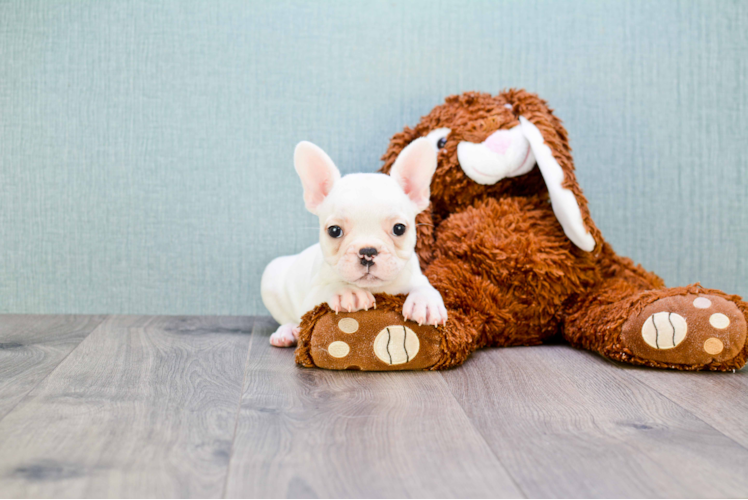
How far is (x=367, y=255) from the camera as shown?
3.36ft

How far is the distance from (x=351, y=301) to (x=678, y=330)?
595 millimetres

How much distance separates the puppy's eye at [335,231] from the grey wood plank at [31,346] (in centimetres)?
54

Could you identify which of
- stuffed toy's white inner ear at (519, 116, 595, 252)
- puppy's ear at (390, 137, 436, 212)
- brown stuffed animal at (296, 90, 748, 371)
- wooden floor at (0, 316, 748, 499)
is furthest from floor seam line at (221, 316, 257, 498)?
stuffed toy's white inner ear at (519, 116, 595, 252)

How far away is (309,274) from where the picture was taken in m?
1.31

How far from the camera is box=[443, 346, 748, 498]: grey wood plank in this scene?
0.66 meters

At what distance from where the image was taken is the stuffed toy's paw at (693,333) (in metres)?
1.10

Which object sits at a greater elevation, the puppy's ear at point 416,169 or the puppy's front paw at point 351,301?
the puppy's ear at point 416,169

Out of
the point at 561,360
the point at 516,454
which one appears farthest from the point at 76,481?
the point at 561,360

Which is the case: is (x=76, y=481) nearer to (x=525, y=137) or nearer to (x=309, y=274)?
(x=309, y=274)

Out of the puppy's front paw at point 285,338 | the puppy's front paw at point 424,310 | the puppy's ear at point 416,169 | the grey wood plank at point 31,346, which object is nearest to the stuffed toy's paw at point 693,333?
the puppy's front paw at point 424,310

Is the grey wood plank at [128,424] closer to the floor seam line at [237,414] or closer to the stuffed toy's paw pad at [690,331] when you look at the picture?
the floor seam line at [237,414]

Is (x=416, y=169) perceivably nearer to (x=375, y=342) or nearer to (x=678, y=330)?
(x=375, y=342)

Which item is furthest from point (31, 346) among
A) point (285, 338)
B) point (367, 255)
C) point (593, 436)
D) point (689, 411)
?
point (689, 411)

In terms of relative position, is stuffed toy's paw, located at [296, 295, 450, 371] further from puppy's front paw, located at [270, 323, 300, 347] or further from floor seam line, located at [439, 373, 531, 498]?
puppy's front paw, located at [270, 323, 300, 347]
